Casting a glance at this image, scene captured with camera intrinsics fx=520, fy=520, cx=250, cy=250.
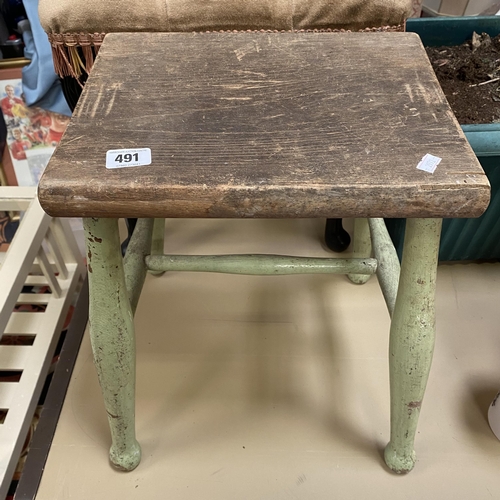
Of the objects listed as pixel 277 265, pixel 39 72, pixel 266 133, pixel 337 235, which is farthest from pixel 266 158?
pixel 39 72

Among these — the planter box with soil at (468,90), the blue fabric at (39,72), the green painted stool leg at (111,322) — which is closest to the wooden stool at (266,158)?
the green painted stool leg at (111,322)

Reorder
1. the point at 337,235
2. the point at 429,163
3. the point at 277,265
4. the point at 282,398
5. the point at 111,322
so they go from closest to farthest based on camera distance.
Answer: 1. the point at 429,163
2. the point at 111,322
3. the point at 277,265
4. the point at 282,398
5. the point at 337,235

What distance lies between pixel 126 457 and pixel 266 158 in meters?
0.45

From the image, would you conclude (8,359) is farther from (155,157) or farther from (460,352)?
(460,352)

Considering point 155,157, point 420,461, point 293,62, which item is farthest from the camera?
point 420,461

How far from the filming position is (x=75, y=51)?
752 mm

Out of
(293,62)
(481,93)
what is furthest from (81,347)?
(481,93)

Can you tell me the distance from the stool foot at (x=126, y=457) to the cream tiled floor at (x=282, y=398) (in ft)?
0.05

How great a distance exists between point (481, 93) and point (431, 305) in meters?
0.47

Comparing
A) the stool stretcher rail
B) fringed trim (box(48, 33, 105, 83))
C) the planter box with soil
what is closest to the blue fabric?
fringed trim (box(48, 33, 105, 83))

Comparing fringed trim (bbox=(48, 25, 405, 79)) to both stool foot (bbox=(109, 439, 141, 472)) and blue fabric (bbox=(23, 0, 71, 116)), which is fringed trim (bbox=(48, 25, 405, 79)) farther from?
stool foot (bbox=(109, 439, 141, 472))

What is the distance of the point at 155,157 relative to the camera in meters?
0.46

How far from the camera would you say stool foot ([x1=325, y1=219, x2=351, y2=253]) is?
97 centimetres

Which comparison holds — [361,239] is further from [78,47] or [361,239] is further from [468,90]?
[78,47]
